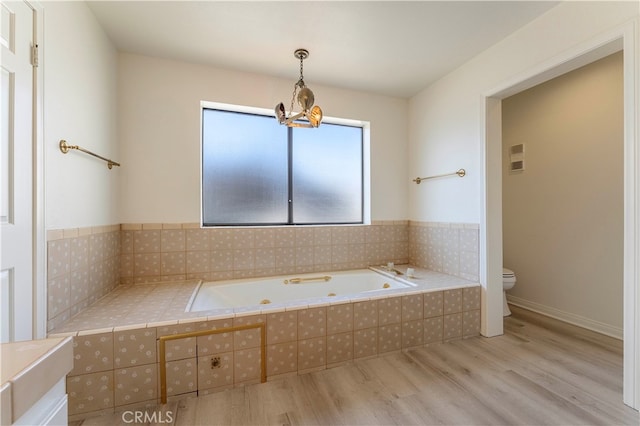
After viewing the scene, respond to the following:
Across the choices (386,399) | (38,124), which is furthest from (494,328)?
(38,124)

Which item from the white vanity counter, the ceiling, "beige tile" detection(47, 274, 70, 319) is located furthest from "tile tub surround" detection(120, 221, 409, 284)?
the white vanity counter

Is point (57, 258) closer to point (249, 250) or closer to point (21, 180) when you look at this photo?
point (21, 180)

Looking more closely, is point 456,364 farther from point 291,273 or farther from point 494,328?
point 291,273

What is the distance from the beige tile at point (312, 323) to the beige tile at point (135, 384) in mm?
832

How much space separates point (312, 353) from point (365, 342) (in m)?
0.40

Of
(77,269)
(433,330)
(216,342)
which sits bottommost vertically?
(433,330)

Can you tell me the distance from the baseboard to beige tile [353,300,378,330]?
2.05 meters

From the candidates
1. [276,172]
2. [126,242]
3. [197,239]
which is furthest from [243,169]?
[126,242]

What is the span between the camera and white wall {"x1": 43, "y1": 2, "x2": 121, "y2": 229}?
1.40 meters

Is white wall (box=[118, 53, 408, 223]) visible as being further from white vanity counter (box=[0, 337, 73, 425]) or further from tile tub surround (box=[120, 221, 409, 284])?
white vanity counter (box=[0, 337, 73, 425])

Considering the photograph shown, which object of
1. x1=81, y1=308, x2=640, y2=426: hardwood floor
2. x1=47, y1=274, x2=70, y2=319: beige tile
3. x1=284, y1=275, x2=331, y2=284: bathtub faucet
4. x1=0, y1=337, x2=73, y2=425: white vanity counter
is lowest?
x1=81, y1=308, x2=640, y2=426: hardwood floor

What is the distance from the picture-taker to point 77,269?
1.61 m

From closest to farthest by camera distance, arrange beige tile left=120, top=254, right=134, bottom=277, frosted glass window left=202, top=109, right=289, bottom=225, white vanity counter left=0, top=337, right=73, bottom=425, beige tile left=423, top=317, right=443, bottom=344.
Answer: white vanity counter left=0, top=337, right=73, bottom=425 → beige tile left=423, top=317, right=443, bottom=344 → beige tile left=120, top=254, right=134, bottom=277 → frosted glass window left=202, top=109, right=289, bottom=225

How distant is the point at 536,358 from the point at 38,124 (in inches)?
130
